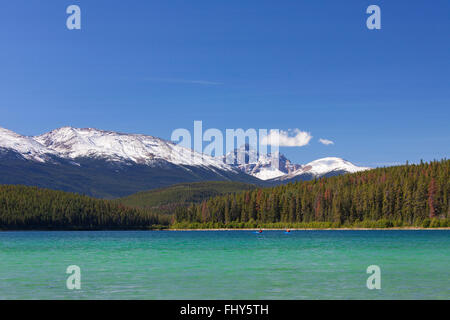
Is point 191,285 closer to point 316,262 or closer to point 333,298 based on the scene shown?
point 333,298

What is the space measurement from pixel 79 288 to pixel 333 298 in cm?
2066

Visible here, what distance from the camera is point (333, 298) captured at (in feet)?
135

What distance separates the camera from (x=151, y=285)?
159ft

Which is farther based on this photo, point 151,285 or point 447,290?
point 151,285
